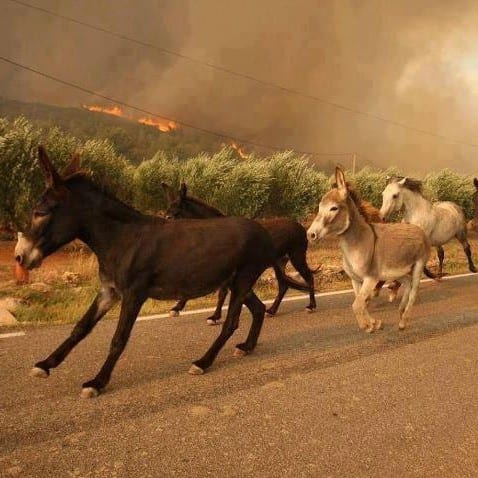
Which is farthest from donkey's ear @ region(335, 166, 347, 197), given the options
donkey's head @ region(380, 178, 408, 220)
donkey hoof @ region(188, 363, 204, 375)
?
donkey's head @ region(380, 178, 408, 220)

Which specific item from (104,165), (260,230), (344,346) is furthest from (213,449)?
(104,165)

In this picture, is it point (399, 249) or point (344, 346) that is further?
point (399, 249)

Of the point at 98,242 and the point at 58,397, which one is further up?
the point at 98,242

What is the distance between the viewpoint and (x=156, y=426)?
3527mm

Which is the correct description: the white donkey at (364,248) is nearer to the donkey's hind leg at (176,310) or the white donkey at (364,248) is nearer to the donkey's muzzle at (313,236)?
the donkey's muzzle at (313,236)

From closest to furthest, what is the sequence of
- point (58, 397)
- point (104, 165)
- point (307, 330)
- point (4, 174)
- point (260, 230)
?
point (58, 397)
point (260, 230)
point (307, 330)
point (4, 174)
point (104, 165)

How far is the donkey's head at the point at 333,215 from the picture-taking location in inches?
262

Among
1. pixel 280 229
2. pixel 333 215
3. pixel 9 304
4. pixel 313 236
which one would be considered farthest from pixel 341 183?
pixel 9 304

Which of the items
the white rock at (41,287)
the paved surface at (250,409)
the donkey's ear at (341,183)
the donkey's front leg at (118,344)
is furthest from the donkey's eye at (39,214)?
the white rock at (41,287)

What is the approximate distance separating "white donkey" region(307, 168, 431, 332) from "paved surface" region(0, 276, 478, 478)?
2.32 ft

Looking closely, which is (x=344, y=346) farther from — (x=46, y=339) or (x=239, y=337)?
(x=46, y=339)

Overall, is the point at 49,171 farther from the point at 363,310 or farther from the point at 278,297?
the point at 278,297

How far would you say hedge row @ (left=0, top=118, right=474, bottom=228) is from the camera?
69.8ft

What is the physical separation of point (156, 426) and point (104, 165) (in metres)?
23.1
